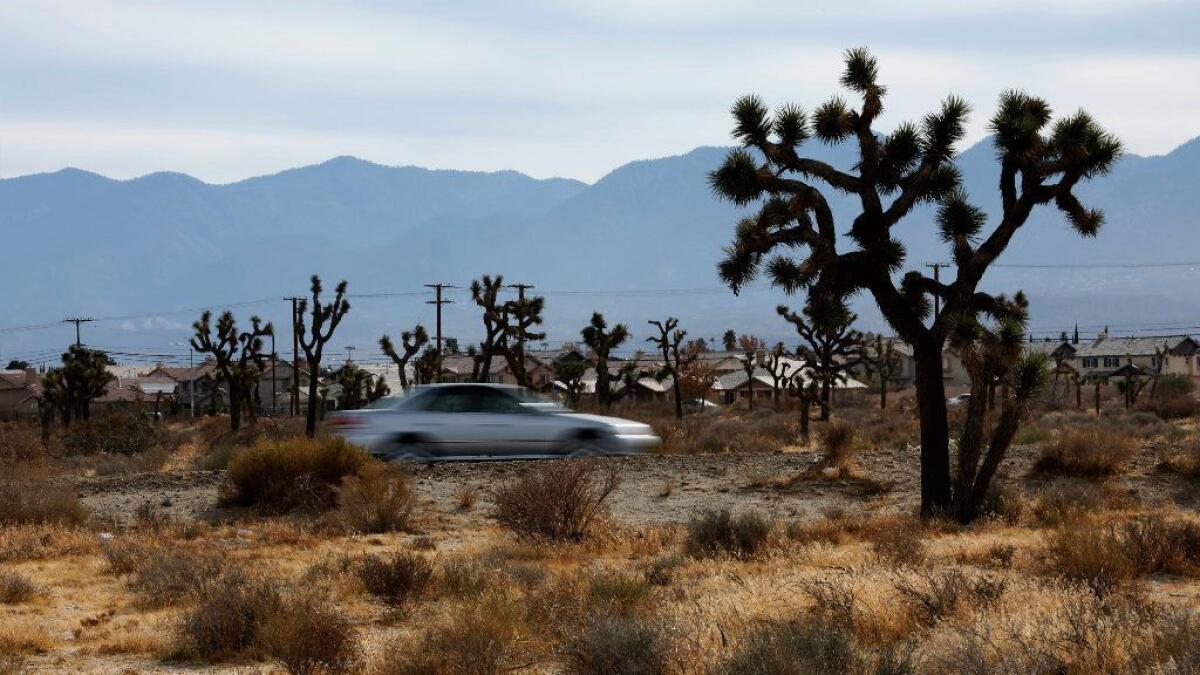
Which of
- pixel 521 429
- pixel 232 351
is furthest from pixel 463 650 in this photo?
pixel 232 351

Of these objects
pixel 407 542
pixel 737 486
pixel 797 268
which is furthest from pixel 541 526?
pixel 737 486

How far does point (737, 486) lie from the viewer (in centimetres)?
2156

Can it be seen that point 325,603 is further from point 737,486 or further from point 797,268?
point 737,486

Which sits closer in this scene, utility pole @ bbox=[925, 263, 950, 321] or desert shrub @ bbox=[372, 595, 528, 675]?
desert shrub @ bbox=[372, 595, 528, 675]

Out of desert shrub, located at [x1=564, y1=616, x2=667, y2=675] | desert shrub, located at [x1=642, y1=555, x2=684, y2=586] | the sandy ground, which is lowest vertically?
the sandy ground

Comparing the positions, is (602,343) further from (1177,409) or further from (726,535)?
(726,535)

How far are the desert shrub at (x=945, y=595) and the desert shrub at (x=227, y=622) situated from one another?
434 centimetres

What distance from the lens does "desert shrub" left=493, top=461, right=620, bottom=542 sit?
1510cm

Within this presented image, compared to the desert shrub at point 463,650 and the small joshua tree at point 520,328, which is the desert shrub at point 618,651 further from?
the small joshua tree at point 520,328

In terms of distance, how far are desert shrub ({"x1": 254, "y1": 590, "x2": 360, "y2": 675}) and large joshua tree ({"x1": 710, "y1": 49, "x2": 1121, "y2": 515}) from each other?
9.90 metres

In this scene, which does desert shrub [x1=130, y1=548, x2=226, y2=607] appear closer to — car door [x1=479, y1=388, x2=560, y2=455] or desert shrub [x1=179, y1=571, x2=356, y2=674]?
desert shrub [x1=179, y1=571, x2=356, y2=674]

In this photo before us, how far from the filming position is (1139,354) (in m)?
122

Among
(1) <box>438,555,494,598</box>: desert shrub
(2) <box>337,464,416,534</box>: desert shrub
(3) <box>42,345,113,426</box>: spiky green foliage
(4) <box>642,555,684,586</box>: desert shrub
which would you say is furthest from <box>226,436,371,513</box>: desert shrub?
(3) <box>42,345,113,426</box>: spiky green foliage

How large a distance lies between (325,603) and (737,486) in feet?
40.0
